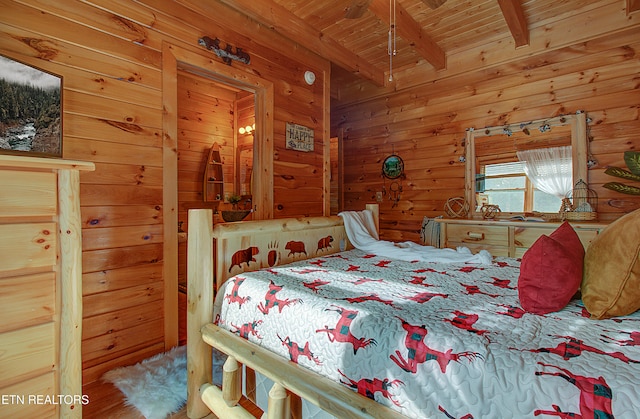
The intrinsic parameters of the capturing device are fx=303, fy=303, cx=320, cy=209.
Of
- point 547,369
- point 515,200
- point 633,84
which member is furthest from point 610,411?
point 633,84

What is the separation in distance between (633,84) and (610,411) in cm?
317

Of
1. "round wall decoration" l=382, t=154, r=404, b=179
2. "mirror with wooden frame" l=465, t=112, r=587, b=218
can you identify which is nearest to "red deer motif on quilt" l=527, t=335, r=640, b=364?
"mirror with wooden frame" l=465, t=112, r=587, b=218

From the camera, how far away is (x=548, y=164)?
291cm

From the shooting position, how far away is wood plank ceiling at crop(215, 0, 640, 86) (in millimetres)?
2506

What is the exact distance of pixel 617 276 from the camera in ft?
3.26

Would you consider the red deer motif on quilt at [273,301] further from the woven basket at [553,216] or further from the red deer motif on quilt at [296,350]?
the woven basket at [553,216]

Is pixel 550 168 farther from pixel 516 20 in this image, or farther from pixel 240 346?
pixel 240 346

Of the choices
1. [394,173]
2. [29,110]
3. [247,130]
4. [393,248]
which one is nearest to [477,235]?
[393,248]

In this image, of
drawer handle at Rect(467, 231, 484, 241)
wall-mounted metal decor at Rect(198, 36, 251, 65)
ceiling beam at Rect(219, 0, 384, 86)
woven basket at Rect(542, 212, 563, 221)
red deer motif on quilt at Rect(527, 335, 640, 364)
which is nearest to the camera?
red deer motif on quilt at Rect(527, 335, 640, 364)

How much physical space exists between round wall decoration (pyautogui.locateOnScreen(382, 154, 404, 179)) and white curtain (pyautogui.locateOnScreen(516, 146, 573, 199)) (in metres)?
1.29

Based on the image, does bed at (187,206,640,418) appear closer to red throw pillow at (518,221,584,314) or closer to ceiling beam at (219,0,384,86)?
red throw pillow at (518,221,584,314)

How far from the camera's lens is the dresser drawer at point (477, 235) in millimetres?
2783

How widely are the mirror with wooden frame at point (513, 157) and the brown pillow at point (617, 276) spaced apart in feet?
7.03

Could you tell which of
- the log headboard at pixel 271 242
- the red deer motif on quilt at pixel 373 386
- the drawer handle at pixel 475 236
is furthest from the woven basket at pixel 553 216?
the red deer motif on quilt at pixel 373 386
